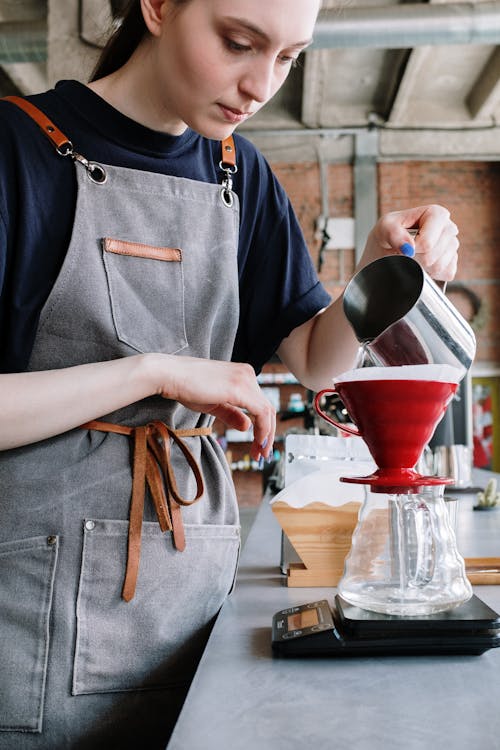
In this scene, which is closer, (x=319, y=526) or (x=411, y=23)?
(x=319, y=526)

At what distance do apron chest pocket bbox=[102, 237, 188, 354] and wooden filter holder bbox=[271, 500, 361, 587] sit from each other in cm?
32

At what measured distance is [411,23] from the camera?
5.30m

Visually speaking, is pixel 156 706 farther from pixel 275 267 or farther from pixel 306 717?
pixel 275 267

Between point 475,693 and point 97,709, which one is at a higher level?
point 475,693

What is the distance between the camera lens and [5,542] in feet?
3.06

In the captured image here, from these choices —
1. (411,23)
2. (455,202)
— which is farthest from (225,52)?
(455,202)

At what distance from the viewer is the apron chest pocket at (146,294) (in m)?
1.04

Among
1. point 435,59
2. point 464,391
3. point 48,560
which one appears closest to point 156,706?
point 48,560

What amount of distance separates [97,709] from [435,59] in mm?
6907

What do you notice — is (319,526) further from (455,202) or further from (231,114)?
(455,202)

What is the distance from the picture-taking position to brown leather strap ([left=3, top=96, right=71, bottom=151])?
1.05 m

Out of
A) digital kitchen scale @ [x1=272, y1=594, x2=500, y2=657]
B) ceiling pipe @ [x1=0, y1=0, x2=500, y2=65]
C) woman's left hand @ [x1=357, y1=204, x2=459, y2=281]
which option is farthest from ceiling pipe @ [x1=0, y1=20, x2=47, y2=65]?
digital kitchen scale @ [x1=272, y1=594, x2=500, y2=657]

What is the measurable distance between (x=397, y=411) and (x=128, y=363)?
1.09 feet

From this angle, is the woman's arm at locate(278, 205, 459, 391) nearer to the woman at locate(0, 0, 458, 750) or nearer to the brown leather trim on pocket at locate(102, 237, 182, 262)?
the woman at locate(0, 0, 458, 750)
